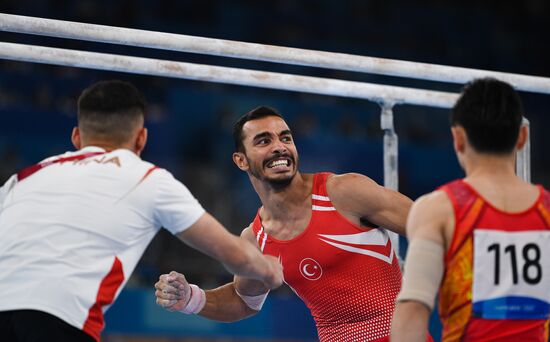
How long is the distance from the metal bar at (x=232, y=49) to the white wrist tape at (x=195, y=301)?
4.71 feet

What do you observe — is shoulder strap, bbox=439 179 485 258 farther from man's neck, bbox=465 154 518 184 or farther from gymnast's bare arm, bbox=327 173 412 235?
gymnast's bare arm, bbox=327 173 412 235

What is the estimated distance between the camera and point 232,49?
5.04m

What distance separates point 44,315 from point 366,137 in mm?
11986

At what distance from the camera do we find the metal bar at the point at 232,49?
15.4 ft

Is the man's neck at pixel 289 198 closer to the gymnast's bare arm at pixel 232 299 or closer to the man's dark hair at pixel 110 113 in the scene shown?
the gymnast's bare arm at pixel 232 299

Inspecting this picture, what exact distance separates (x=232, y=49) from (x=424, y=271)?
2.30 meters

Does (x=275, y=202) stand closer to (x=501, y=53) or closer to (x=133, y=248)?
(x=133, y=248)

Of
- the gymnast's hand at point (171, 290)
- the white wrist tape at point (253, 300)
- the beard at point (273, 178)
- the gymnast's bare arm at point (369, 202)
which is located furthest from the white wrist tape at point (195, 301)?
the gymnast's bare arm at point (369, 202)

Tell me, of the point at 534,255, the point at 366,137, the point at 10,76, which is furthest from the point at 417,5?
the point at 534,255

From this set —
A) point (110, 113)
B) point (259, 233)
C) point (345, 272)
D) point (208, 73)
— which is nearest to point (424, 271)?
point (110, 113)

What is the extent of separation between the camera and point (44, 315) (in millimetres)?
3316

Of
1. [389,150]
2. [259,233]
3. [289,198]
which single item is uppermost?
[389,150]

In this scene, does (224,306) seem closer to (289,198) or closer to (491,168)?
(289,198)

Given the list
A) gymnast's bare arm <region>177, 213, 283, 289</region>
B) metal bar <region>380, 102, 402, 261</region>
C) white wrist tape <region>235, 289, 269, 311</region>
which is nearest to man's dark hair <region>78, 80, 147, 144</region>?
gymnast's bare arm <region>177, 213, 283, 289</region>
